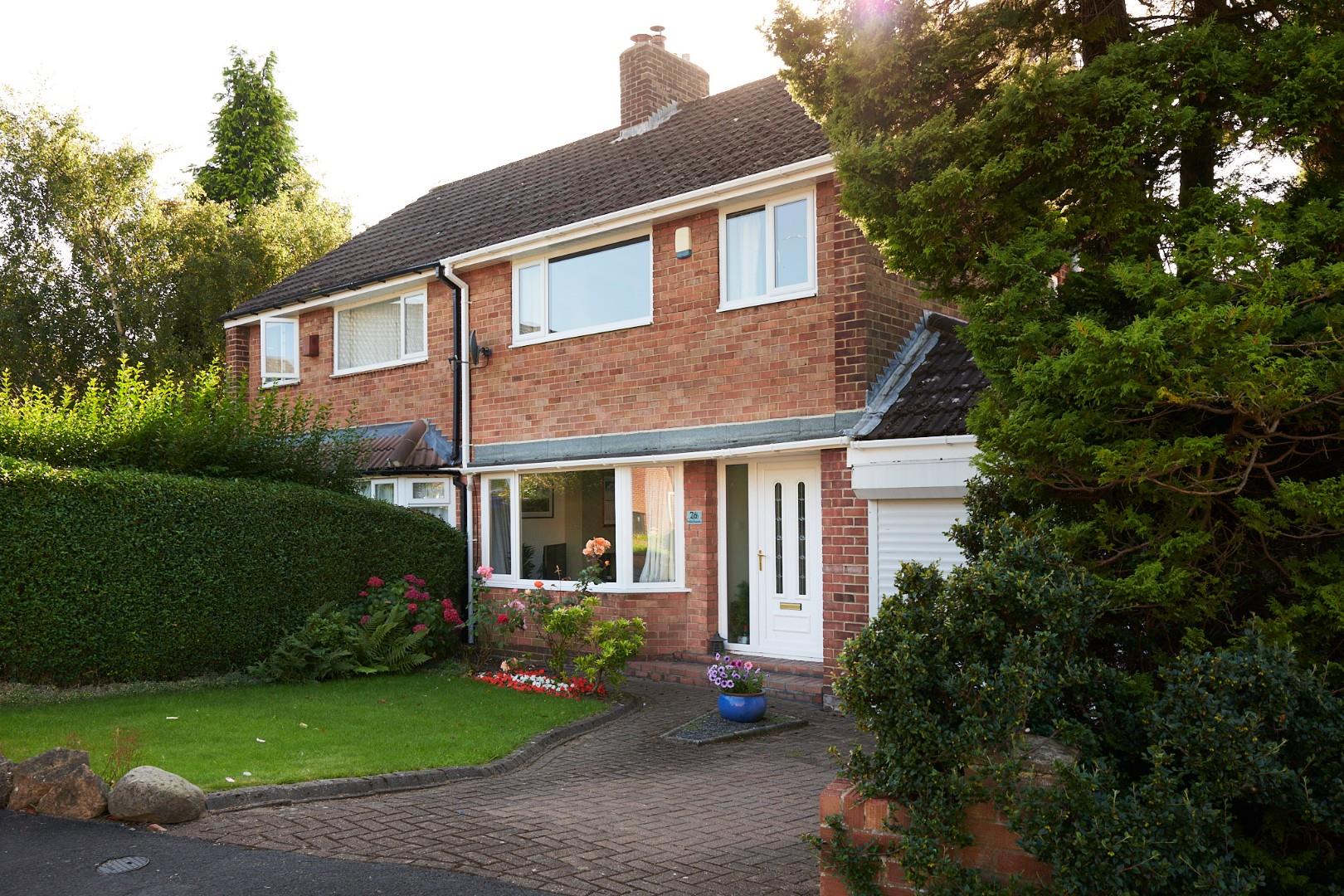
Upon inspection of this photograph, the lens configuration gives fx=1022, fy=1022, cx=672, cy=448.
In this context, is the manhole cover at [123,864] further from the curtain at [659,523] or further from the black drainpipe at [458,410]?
the black drainpipe at [458,410]

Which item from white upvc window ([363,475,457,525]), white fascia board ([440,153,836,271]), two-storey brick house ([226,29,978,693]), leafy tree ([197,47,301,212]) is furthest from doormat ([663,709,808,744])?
leafy tree ([197,47,301,212])

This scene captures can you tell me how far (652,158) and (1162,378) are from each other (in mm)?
11140

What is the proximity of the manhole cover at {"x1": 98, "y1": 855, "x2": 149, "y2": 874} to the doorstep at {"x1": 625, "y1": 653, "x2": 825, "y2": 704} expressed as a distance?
6472mm

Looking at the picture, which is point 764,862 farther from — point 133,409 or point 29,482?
point 133,409

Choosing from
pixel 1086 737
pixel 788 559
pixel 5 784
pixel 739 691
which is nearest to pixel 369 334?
pixel 788 559

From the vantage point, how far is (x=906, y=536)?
10.1 meters

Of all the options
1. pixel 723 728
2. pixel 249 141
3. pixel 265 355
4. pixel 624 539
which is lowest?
pixel 723 728

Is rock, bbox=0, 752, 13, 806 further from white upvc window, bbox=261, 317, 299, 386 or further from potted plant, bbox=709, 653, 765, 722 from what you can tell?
white upvc window, bbox=261, 317, 299, 386

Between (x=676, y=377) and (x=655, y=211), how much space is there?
2.03 m

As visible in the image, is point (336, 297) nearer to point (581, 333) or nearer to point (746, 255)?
point (581, 333)

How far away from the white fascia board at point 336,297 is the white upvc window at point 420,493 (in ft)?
9.61

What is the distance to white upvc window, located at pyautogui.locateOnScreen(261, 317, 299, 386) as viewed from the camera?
57.4 feet

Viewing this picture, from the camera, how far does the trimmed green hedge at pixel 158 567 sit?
1017 centimetres

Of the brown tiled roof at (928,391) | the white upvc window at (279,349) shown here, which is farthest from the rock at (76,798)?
the white upvc window at (279,349)
